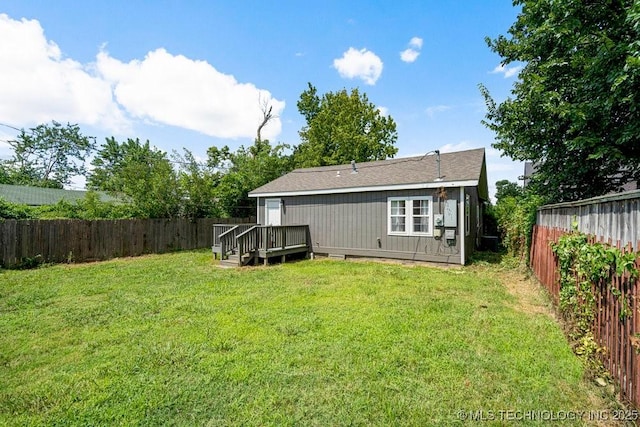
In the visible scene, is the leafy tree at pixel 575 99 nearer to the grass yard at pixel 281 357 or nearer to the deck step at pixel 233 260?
the grass yard at pixel 281 357

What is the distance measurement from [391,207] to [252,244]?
14.9 feet

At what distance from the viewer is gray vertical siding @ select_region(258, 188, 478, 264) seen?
928 cm

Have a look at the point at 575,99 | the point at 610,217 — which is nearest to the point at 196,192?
the point at 575,99

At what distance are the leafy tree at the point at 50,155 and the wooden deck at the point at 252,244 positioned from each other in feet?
123

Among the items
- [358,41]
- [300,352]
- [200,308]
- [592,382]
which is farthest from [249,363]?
[358,41]

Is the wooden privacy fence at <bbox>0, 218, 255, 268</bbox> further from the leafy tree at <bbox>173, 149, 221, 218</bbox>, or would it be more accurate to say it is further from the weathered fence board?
the weathered fence board

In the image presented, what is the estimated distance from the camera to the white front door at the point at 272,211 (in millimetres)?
12642

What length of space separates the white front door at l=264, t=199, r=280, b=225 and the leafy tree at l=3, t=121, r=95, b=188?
118ft

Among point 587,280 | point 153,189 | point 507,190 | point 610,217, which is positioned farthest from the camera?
point 507,190

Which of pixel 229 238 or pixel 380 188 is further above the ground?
pixel 380 188

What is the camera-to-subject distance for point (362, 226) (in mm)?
10547

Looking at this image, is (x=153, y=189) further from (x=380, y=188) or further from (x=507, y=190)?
(x=507, y=190)

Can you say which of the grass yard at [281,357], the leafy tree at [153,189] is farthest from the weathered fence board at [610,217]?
the leafy tree at [153,189]

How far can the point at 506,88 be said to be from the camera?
919cm
